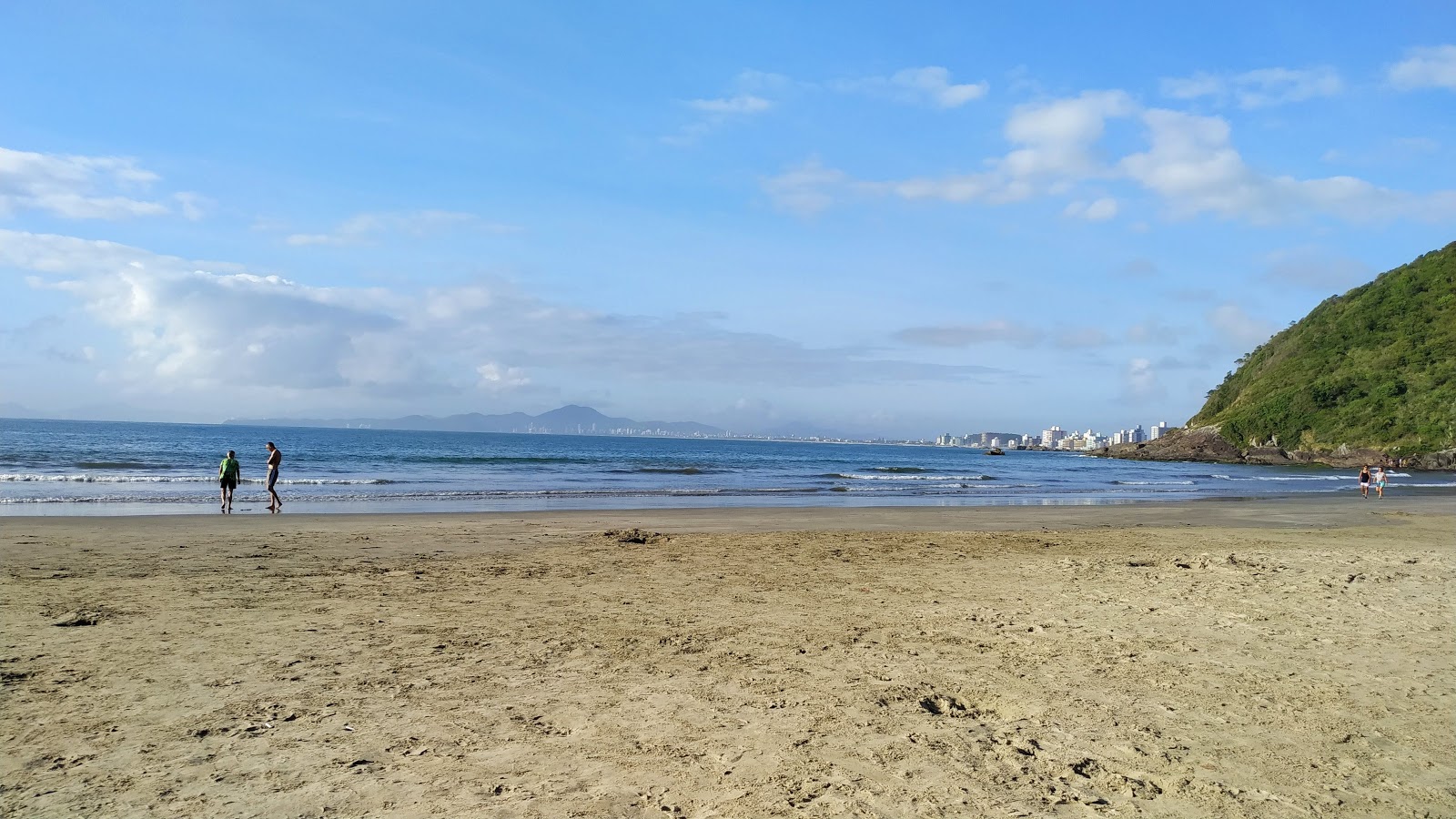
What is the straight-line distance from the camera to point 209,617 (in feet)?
25.2

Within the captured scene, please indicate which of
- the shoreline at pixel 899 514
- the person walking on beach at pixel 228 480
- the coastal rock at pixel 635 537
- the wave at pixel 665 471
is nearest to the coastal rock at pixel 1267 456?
the shoreline at pixel 899 514

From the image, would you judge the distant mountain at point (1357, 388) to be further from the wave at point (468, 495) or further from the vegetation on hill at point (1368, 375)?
the wave at point (468, 495)

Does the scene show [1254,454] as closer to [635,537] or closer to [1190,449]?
[1190,449]

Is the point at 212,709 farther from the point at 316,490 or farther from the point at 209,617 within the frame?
the point at 316,490

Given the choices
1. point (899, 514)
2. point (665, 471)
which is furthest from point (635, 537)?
point (665, 471)

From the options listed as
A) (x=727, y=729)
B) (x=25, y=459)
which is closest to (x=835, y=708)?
(x=727, y=729)

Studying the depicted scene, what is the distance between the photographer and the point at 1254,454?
87.4 m

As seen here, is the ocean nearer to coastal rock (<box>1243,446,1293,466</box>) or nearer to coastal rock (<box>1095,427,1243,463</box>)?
coastal rock (<box>1243,446,1293,466</box>)

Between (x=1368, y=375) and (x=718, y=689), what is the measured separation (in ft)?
333

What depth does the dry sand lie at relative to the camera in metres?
4.09

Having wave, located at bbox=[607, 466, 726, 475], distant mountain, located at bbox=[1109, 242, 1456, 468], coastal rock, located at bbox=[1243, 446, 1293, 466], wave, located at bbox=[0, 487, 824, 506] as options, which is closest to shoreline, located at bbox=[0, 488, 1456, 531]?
wave, located at bbox=[0, 487, 824, 506]

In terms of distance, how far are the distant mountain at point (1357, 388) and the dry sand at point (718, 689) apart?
258ft

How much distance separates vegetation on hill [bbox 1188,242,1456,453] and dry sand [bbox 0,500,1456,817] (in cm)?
8077

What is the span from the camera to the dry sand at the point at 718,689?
4094 millimetres
